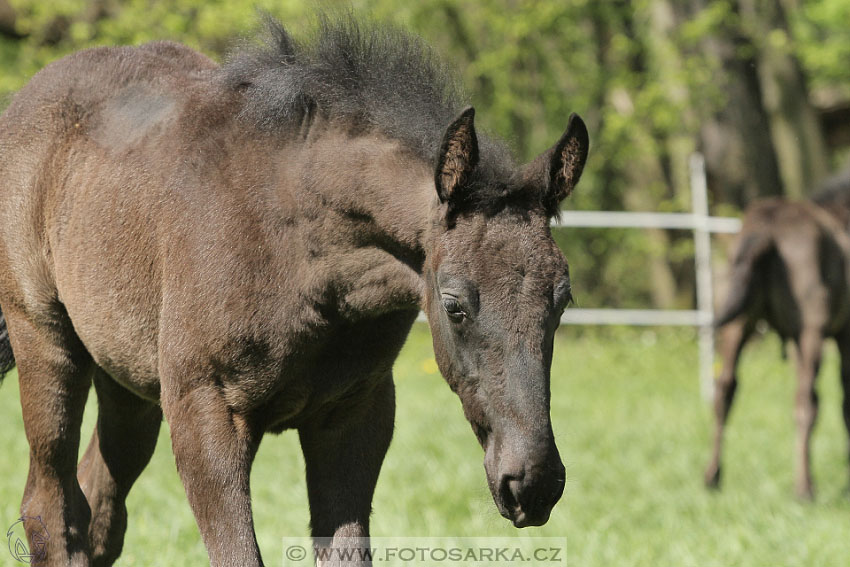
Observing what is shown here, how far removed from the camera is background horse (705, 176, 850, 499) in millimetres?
8133

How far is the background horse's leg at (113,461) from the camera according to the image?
4258 mm

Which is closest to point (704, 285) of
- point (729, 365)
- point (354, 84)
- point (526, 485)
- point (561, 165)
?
point (729, 365)

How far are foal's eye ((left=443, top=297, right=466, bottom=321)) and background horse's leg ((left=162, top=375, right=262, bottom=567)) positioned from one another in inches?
31.0

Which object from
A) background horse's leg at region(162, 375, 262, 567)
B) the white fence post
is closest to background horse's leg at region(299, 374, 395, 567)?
background horse's leg at region(162, 375, 262, 567)

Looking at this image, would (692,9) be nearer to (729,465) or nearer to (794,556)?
(729,465)

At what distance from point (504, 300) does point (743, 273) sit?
563cm

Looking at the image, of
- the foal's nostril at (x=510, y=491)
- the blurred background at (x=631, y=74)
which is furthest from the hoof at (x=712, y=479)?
the blurred background at (x=631, y=74)

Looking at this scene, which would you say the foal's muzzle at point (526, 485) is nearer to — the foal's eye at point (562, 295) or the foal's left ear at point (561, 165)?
the foal's eye at point (562, 295)

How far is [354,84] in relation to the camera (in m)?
3.50

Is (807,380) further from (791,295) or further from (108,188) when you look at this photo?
(108,188)

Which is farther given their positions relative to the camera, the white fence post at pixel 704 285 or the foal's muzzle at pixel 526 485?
the white fence post at pixel 704 285

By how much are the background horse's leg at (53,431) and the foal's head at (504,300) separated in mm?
1586

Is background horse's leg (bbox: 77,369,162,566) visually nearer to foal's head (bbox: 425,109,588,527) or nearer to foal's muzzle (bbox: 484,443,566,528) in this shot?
foal's head (bbox: 425,109,588,527)

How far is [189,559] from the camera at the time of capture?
16.5ft
